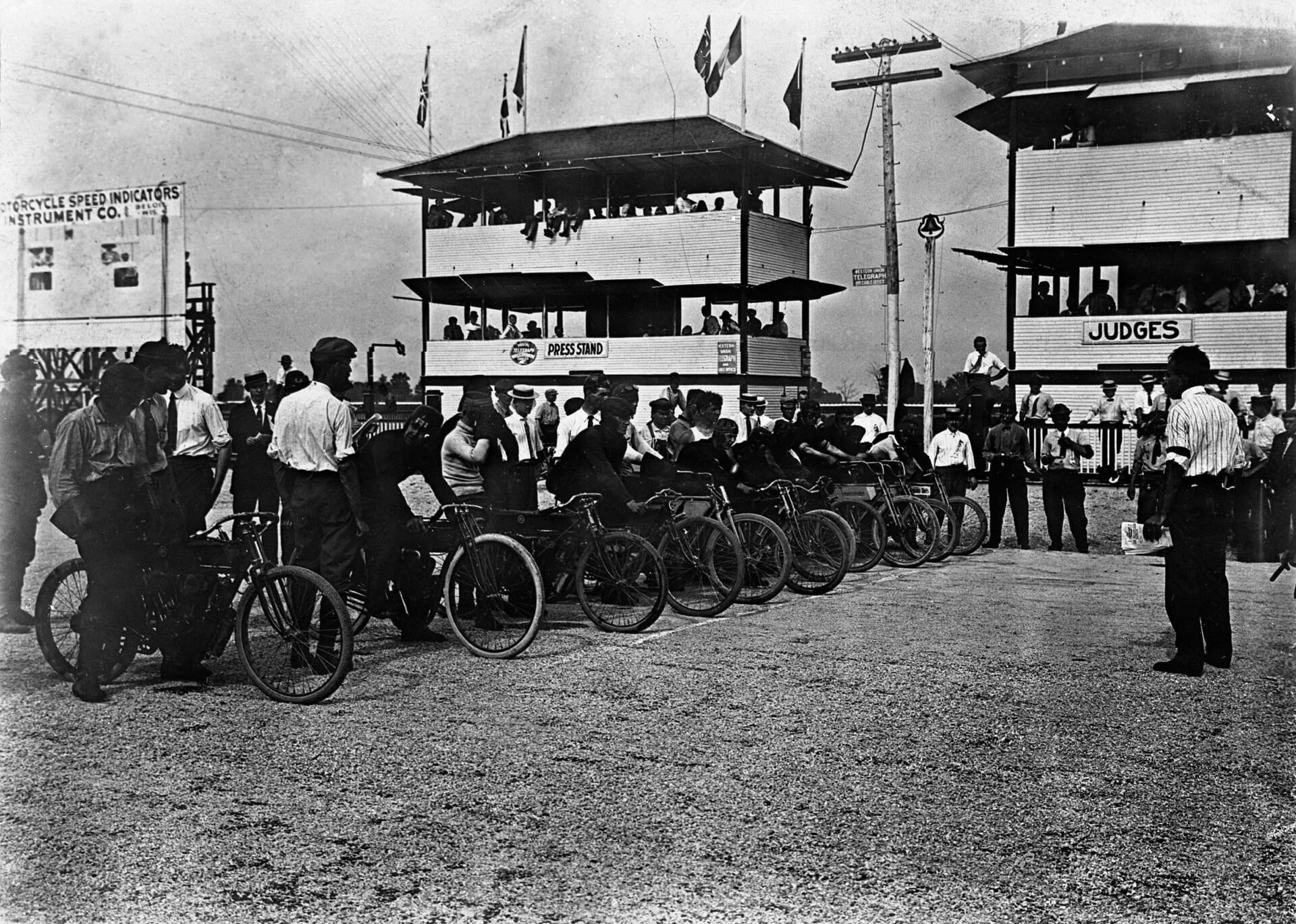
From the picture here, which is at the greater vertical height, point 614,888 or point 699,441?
point 699,441

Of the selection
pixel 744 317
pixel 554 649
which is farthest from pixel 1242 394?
pixel 554 649

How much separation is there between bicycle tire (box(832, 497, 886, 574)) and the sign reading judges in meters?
15.8

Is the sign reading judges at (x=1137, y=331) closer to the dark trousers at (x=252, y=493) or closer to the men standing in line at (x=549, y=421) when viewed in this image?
the men standing in line at (x=549, y=421)

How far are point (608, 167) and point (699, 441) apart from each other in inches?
948

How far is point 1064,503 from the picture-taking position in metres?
16.1

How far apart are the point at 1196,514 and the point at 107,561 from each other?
19.3 ft

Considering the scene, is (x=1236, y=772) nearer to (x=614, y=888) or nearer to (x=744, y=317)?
(x=614, y=888)

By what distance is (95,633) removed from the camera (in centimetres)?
671

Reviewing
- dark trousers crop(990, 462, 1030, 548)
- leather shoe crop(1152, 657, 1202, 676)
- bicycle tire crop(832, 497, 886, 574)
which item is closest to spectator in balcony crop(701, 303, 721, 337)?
dark trousers crop(990, 462, 1030, 548)

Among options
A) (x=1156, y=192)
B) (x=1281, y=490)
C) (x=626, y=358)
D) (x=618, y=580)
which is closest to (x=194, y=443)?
(x=618, y=580)

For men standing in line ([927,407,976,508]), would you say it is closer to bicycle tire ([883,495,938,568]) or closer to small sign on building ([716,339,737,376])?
bicycle tire ([883,495,938,568])

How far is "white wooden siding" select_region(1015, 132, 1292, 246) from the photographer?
25.5 meters

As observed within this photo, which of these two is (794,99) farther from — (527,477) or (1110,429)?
(527,477)

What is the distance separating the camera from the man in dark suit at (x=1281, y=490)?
13.7 meters
